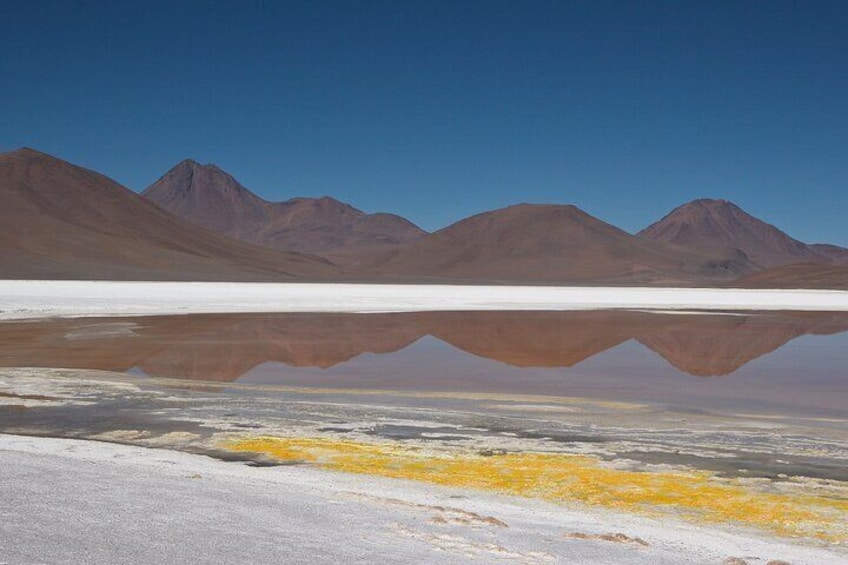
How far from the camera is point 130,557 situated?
5.49 meters

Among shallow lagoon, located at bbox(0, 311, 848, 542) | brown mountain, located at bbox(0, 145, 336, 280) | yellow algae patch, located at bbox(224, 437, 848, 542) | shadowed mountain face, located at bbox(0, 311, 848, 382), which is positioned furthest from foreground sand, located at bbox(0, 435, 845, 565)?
brown mountain, located at bbox(0, 145, 336, 280)

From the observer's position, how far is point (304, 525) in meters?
6.33

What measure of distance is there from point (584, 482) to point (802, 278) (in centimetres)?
13584

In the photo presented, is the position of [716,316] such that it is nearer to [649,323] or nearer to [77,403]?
[649,323]

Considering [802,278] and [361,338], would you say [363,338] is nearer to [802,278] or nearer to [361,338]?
[361,338]

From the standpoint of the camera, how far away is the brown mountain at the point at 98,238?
10906 centimetres

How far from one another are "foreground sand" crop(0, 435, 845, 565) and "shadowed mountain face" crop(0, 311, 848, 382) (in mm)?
8838

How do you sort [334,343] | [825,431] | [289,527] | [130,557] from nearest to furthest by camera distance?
[130,557] < [289,527] < [825,431] < [334,343]

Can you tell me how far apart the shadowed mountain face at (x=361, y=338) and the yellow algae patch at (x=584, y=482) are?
746cm

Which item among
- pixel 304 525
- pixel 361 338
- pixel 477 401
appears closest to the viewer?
pixel 304 525

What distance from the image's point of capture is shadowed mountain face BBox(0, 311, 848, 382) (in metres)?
18.9

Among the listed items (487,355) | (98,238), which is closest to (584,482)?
(487,355)

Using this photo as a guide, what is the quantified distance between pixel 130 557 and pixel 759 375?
14.3 meters


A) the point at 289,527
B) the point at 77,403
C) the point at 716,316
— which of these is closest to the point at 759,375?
the point at 77,403
